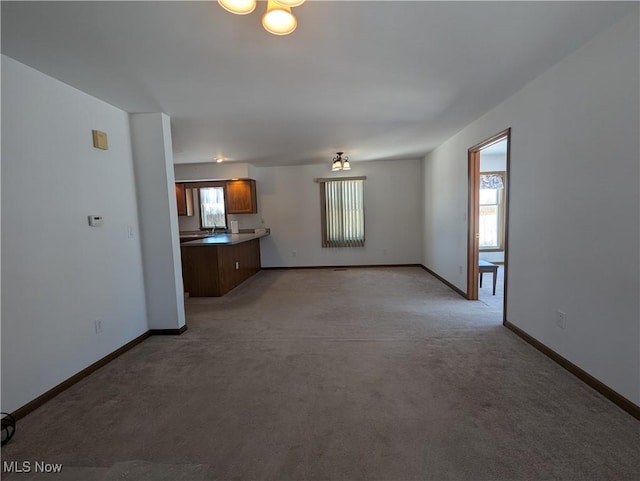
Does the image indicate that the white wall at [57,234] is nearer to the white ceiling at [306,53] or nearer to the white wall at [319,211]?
the white ceiling at [306,53]

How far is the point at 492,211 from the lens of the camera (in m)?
7.04

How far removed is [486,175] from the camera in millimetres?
6879

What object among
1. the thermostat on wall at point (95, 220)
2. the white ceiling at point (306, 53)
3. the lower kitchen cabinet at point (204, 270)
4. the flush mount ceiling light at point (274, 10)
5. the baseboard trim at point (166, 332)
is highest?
the white ceiling at point (306, 53)

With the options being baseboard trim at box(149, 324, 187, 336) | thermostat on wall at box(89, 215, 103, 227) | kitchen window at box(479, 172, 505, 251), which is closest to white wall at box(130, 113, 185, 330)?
baseboard trim at box(149, 324, 187, 336)

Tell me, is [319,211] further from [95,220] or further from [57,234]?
[57,234]

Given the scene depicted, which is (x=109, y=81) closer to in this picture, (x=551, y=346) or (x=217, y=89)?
(x=217, y=89)

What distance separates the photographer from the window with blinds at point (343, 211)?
6.75 metres

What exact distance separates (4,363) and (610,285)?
3.79 meters

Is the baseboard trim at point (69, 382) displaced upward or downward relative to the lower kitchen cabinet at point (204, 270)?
downward

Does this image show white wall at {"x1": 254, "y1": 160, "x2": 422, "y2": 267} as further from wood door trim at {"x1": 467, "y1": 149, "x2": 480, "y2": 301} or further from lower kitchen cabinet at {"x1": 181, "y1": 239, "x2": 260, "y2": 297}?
wood door trim at {"x1": 467, "y1": 149, "x2": 480, "y2": 301}

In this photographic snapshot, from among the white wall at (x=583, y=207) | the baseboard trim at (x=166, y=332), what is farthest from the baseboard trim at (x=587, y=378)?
the baseboard trim at (x=166, y=332)

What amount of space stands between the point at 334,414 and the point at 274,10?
7.26ft

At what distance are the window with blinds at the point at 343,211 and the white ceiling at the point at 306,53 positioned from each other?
3.33m

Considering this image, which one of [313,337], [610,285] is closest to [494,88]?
[610,285]
